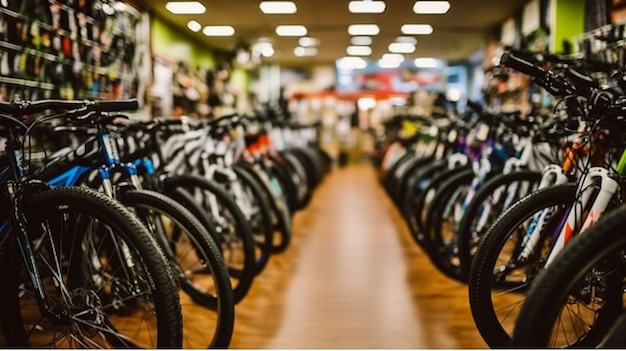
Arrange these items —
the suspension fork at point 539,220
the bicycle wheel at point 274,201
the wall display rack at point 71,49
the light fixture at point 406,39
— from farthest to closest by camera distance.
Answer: the bicycle wheel at point 274,201 → the light fixture at point 406,39 → the wall display rack at point 71,49 → the suspension fork at point 539,220

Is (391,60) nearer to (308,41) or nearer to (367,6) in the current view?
(308,41)

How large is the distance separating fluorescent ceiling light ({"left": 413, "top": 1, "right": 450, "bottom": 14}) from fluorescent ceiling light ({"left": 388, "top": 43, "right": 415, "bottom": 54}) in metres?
0.36

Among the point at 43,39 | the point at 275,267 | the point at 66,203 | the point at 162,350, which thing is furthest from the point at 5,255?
the point at 275,267

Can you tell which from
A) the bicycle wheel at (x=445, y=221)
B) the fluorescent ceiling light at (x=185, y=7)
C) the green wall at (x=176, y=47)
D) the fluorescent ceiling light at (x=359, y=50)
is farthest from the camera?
the bicycle wheel at (x=445, y=221)

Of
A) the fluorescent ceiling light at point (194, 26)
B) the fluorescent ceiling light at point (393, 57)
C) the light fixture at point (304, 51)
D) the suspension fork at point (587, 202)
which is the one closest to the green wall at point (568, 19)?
the fluorescent ceiling light at point (393, 57)

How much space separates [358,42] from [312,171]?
3754mm

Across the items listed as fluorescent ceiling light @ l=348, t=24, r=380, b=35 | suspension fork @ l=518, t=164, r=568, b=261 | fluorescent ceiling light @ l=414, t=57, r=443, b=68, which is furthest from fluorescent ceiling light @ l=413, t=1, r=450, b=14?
fluorescent ceiling light @ l=414, t=57, r=443, b=68

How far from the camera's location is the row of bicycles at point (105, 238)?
158 centimetres

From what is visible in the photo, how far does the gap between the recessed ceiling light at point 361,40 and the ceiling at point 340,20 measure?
0.09 feet

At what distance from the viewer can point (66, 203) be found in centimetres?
160

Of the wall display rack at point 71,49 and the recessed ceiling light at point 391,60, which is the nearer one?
the wall display rack at point 71,49

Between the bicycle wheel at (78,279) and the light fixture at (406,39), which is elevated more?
the light fixture at (406,39)

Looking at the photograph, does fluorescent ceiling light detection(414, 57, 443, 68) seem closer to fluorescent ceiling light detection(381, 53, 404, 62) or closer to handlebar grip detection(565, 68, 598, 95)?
fluorescent ceiling light detection(381, 53, 404, 62)

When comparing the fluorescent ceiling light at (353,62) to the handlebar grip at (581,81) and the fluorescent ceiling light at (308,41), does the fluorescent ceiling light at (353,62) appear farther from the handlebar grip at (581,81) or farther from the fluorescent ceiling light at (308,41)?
the handlebar grip at (581,81)
